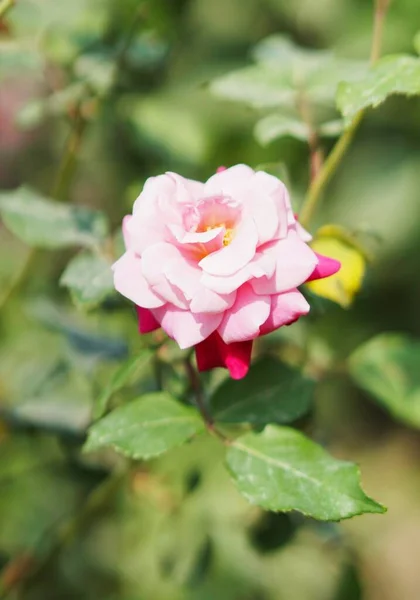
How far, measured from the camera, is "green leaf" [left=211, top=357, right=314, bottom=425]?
0.75m

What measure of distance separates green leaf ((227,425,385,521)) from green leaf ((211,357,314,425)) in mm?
34

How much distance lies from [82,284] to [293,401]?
23 cm

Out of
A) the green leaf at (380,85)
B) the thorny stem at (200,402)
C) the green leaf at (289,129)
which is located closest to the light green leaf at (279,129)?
the green leaf at (289,129)

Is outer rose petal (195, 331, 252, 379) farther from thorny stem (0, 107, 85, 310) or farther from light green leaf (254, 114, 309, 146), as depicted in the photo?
thorny stem (0, 107, 85, 310)

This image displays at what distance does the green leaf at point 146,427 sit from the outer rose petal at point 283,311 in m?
0.13

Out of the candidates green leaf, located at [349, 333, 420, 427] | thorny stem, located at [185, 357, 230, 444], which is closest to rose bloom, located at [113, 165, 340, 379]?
thorny stem, located at [185, 357, 230, 444]

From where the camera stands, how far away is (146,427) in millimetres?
699

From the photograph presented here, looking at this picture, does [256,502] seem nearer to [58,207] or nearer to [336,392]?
[58,207]

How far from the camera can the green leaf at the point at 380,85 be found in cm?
66

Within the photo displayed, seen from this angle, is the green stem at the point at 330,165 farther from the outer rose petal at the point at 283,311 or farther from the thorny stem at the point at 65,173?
the thorny stem at the point at 65,173

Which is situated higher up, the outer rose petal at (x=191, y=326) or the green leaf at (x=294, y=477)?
the outer rose petal at (x=191, y=326)

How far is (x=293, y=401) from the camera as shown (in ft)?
2.48

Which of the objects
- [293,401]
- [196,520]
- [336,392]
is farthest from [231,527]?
[336,392]

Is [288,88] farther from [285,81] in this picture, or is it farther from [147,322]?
[147,322]
